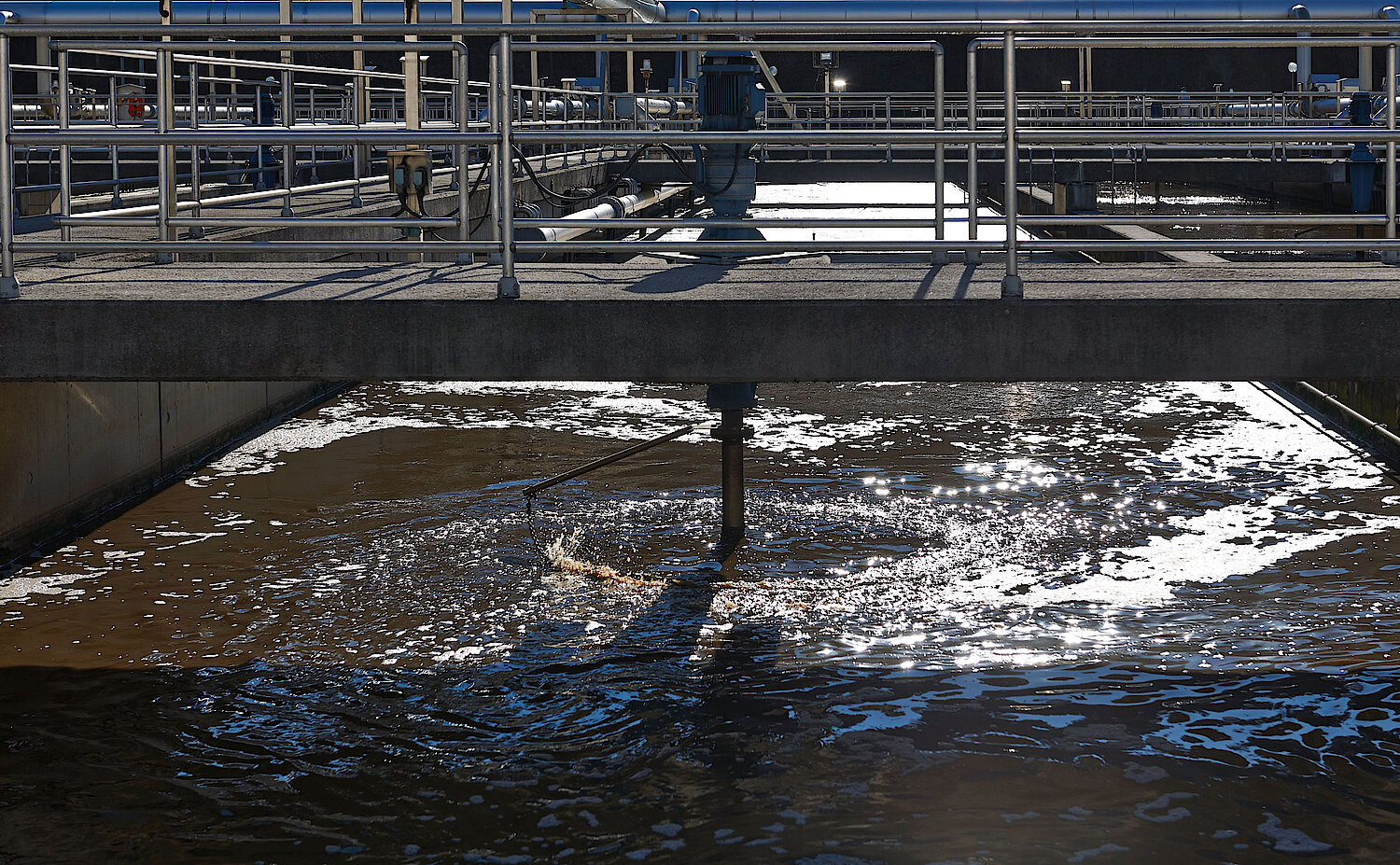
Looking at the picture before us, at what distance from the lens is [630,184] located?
20.2 m

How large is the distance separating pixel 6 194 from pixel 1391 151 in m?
5.60

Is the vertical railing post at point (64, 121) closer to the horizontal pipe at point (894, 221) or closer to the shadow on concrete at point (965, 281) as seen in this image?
the horizontal pipe at point (894, 221)

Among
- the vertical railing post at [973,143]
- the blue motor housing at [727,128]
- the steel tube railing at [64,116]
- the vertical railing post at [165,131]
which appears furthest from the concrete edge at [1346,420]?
the steel tube railing at [64,116]

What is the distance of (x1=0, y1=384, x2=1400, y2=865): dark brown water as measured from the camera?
6723 mm

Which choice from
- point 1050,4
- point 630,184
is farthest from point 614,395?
point 1050,4

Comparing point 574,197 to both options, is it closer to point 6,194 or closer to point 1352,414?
point 6,194

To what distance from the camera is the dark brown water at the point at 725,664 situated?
22.1 ft

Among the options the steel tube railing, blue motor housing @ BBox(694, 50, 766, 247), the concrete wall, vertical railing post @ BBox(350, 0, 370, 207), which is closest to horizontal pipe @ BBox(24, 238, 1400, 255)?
the steel tube railing

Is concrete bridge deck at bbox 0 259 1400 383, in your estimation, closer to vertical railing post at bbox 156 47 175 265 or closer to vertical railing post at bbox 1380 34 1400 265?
vertical railing post at bbox 1380 34 1400 265

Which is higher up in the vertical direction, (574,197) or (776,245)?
(574,197)

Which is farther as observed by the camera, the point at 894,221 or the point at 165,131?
the point at 165,131

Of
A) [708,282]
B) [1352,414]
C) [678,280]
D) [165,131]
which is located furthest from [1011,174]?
[1352,414]

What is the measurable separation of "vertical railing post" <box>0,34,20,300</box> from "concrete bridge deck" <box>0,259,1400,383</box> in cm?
12

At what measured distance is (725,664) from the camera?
8648 millimetres
